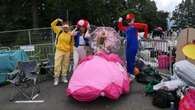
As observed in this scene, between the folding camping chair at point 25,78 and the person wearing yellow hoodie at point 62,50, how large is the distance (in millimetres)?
877

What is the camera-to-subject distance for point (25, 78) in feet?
27.5

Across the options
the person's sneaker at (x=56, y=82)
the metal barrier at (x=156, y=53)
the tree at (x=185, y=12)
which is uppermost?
the tree at (x=185, y=12)

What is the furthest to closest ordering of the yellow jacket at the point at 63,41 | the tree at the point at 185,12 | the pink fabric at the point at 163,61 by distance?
1. the tree at the point at 185,12
2. the pink fabric at the point at 163,61
3. the yellow jacket at the point at 63,41

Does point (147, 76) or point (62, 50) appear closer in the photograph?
point (147, 76)

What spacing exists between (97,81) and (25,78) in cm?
204

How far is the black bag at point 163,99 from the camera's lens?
6.94 meters

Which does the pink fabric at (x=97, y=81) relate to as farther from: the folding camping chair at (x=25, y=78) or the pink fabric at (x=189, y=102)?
the pink fabric at (x=189, y=102)

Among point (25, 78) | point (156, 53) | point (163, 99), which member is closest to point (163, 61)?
point (156, 53)

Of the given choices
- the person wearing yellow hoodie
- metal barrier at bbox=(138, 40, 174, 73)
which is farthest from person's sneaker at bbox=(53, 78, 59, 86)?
metal barrier at bbox=(138, 40, 174, 73)

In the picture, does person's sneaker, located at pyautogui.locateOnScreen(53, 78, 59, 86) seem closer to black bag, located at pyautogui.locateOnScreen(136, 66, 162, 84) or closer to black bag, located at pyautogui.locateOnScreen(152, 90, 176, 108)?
black bag, located at pyautogui.locateOnScreen(136, 66, 162, 84)

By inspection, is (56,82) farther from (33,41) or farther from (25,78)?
(33,41)

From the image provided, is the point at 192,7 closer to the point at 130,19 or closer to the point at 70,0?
the point at 70,0

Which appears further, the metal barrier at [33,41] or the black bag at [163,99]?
the metal barrier at [33,41]

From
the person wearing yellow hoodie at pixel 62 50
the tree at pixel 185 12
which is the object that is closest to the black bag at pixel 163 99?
the person wearing yellow hoodie at pixel 62 50
